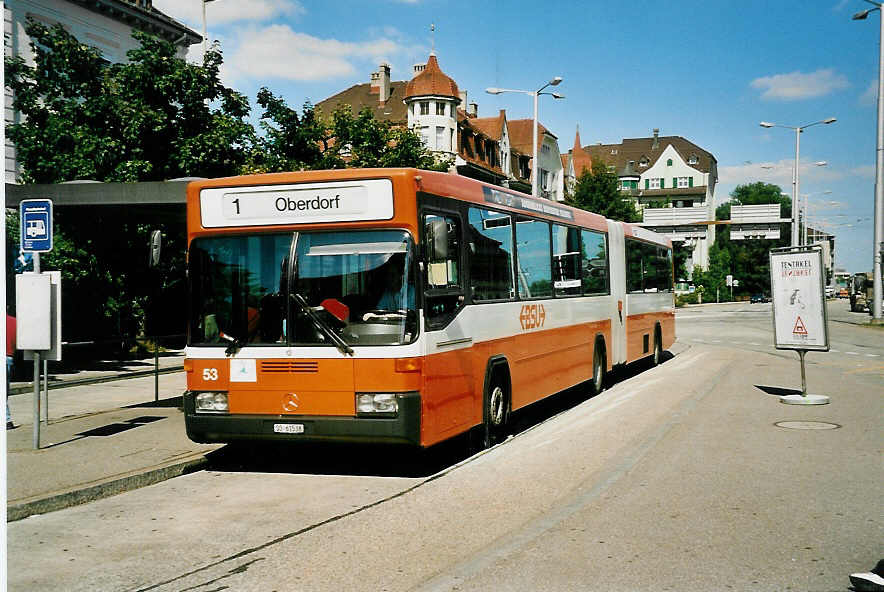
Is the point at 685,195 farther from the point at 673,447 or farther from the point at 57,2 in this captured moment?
the point at 673,447

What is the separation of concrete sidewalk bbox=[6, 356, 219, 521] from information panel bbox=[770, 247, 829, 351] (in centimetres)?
907

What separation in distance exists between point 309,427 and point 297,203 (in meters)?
2.15

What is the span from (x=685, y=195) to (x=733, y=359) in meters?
99.2

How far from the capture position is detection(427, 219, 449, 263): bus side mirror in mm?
8508

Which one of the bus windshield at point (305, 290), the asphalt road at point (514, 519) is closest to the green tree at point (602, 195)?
the asphalt road at point (514, 519)

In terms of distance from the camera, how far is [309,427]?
27.6 feet

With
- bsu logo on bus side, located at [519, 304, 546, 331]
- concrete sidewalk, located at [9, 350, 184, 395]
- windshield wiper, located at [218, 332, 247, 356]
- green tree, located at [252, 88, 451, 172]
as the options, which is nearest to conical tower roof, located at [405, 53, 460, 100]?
green tree, located at [252, 88, 451, 172]

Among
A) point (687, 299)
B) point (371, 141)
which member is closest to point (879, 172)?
point (371, 141)

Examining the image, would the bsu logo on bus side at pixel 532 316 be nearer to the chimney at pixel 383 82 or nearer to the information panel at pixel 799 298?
the information panel at pixel 799 298

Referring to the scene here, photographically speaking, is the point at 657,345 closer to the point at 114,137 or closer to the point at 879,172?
the point at 114,137

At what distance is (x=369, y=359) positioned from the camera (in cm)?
823

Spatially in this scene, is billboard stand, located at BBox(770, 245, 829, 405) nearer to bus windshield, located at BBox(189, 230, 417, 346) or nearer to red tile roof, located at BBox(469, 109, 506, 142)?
bus windshield, located at BBox(189, 230, 417, 346)

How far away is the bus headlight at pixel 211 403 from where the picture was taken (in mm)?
8758

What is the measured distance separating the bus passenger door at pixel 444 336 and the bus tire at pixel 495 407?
53 cm
